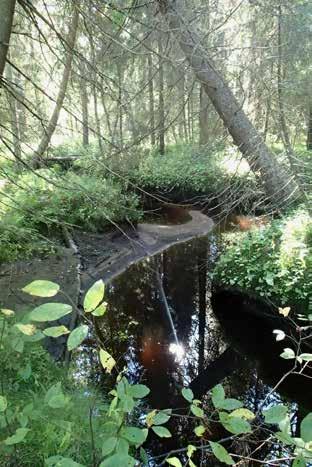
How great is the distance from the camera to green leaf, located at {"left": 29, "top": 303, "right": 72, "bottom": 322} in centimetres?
113

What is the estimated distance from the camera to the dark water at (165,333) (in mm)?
4832

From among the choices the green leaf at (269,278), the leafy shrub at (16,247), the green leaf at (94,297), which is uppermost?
the green leaf at (94,297)

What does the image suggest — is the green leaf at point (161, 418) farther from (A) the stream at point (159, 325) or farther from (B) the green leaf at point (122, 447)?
(A) the stream at point (159, 325)

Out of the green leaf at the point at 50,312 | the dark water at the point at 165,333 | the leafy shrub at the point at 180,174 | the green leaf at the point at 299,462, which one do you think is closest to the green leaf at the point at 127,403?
the green leaf at the point at 50,312

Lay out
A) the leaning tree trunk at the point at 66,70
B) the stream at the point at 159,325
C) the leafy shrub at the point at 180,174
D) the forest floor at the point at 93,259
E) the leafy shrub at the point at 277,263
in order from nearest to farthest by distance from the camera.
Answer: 1. the leaning tree trunk at the point at 66,70
2. the stream at the point at 159,325
3. the leafy shrub at the point at 277,263
4. the forest floor at the point at 93,259
5. the leafy shrub at the point at 180,174

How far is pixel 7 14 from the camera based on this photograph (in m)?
1.96

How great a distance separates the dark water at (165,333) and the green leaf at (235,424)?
8.28 ft

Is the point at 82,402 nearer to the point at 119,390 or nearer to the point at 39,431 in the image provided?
the point at 39,431

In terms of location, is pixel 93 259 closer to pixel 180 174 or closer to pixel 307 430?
pixel 180 174

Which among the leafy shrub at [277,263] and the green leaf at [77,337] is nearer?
the green leaf at [77,337]

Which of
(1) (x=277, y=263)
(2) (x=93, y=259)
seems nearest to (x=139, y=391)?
(1) (x=277, y=263)

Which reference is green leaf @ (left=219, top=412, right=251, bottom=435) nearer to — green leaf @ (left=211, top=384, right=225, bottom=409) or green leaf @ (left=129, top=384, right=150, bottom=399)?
green leaf @ (left=211, top=384, right=225, bottom=409)

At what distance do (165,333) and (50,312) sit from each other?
5321mm

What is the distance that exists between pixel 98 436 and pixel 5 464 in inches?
44.7
